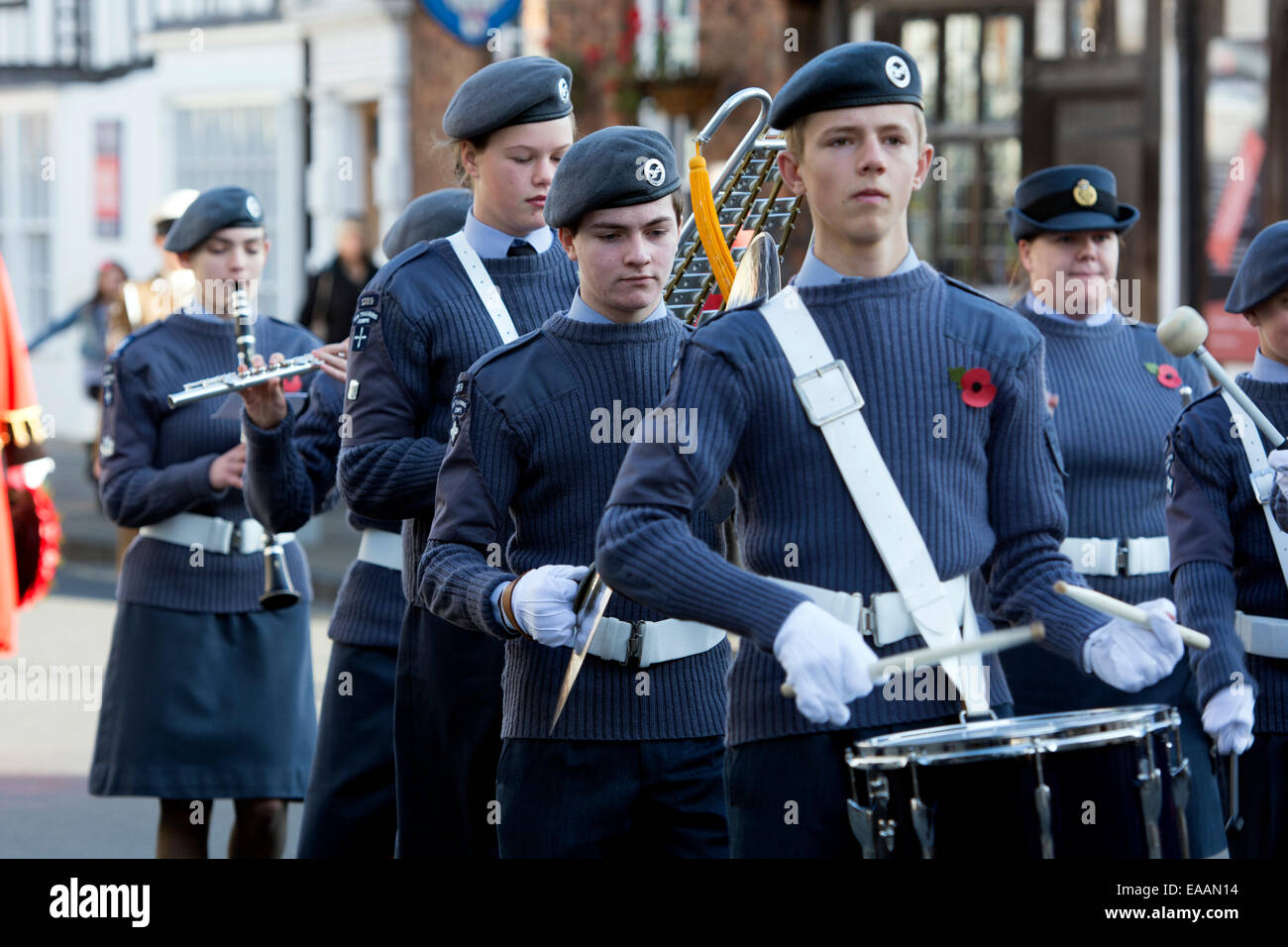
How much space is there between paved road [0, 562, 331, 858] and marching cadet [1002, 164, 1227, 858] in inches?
106

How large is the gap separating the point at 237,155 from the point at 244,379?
749 inches

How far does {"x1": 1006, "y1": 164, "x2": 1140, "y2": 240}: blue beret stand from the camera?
5746mm

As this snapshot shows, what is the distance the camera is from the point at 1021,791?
9.15 feet

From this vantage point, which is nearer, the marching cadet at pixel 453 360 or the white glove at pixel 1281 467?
the white glove at pixel 1281 467

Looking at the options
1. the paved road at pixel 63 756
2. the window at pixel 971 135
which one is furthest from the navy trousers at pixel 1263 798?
the window at pixel 971 135

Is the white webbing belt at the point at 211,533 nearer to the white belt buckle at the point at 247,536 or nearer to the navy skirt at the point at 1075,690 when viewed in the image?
the white belt buckle at the point at 247,536

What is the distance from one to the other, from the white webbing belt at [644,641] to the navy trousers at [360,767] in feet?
4.88

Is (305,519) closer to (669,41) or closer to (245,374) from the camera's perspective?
(245,374)

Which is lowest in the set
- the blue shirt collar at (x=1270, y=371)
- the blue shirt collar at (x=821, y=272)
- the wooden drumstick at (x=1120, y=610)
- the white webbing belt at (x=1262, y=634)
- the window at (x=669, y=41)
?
the wooden drumstick at (x=1120, y=610)

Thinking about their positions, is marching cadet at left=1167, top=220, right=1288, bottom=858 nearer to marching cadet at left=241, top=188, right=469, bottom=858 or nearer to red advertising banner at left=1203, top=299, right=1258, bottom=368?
marching cadet at left=241, top=188, right=469, bottom=858

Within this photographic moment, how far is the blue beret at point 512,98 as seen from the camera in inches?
179

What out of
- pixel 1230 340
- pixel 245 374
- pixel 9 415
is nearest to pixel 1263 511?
pixel 245 374

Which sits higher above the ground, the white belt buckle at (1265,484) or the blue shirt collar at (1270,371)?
the blue shirt collar at (1270,371)
